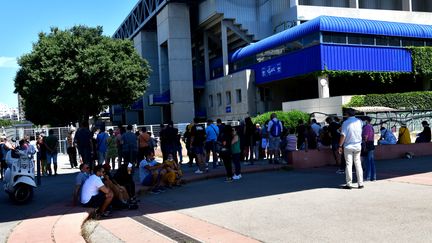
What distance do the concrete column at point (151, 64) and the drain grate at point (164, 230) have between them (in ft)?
184

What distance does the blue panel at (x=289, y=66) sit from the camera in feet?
128

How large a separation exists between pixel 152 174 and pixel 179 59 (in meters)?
41.4

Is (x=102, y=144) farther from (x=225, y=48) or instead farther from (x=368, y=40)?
(x=225, y=48)

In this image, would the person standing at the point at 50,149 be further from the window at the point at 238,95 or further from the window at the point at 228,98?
the window at the point at 228,98

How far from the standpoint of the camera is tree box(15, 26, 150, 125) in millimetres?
43500

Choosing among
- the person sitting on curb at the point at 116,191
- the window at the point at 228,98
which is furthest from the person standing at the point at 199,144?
the window at the point at 228,98

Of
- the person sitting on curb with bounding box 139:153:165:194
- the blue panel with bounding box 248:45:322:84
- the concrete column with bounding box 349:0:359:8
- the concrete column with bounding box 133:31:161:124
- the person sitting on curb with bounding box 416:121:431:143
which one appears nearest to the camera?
the person sitting on curb with bounding box 139:153:165:194

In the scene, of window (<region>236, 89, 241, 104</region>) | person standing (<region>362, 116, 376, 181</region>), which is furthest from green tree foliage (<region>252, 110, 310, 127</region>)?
person standing (<region>362, 116, 376, 181</region>)


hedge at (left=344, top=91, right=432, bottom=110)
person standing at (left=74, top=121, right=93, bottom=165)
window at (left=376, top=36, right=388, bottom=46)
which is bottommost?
person standing at (left=74, top=121, right=93, bottom=165)

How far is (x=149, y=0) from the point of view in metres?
60.8

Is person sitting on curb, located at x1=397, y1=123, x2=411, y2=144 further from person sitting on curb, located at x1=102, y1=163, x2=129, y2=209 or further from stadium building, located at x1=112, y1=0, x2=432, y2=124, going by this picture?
stadium building, located at x1=112, y1=0, x2=432, y2=124

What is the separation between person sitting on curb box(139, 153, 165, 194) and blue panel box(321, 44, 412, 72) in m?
28.4

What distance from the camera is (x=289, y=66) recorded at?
138 feet

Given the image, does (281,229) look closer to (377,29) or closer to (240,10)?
(377,29)
